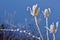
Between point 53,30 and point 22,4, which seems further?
point 22,4

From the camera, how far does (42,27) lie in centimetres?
93

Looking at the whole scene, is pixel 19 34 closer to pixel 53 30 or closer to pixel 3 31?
pixel 3 31

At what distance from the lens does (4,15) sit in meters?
0.94

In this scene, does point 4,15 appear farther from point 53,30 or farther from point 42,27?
point 53,30

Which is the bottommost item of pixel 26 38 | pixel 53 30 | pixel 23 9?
pixel 53 30

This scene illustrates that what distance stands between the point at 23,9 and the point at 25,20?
8 centimetres

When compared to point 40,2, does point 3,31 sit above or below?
below

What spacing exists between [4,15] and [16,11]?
9 cm

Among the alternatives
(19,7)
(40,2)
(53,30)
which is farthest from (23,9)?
(53,30)

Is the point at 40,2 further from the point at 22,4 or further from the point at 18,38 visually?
the point at 18,38

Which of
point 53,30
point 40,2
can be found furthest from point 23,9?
point 53,30

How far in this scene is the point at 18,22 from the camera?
0.93m

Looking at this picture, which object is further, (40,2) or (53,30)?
(40,2)

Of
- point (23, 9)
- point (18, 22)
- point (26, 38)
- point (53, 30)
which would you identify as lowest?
point (53, 30)
